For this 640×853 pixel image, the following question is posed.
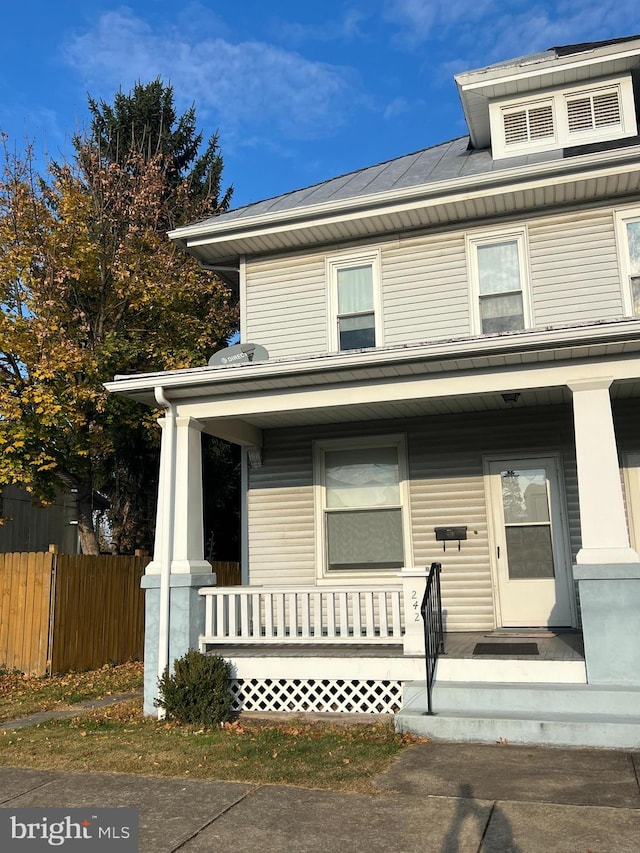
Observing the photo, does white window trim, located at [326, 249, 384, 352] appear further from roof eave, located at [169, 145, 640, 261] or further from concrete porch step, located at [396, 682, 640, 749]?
concrete porch step, located at [396, 682, 640, 749]

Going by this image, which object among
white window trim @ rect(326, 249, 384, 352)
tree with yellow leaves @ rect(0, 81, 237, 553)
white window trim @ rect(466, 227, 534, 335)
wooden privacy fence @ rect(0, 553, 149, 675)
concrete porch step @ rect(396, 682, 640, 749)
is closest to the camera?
concrete porch step @ rect(396, 682, 640, 749)

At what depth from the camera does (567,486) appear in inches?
350

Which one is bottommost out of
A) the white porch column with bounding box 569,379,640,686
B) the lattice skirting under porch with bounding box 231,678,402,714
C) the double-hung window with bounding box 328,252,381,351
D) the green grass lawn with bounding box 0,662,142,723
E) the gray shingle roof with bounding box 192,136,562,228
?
the green grass lawn with bounding box 0,662,142,723

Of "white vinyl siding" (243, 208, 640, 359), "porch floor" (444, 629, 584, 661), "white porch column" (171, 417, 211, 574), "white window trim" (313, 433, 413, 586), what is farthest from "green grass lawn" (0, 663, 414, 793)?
"white vinyl siding" (243, 208, 640, 359)

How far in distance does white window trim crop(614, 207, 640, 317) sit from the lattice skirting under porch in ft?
17.4

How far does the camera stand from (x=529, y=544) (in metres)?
8.94

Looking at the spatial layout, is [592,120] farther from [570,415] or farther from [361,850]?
[361,850]

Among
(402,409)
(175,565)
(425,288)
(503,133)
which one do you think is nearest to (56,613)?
(175,565)

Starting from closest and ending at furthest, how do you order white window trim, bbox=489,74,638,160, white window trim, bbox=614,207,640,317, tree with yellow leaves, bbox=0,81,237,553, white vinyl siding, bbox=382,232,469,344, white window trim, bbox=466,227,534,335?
white window trim, bbox=614,207,640,317 → white window trim, bbox=466,227,534,335 → white vinyl siding, bbox=382,232,469,344 → white window trim, bbox=489,74,638,160 → tree with yellow leaves, bbox=0,81,237,553

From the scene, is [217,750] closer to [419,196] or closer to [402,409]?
[402,409]

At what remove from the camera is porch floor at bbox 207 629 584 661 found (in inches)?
278

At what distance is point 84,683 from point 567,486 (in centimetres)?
697

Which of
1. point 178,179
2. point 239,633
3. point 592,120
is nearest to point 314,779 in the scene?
point 239,633

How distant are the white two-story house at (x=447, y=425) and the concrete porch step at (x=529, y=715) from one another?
0.08 ft
